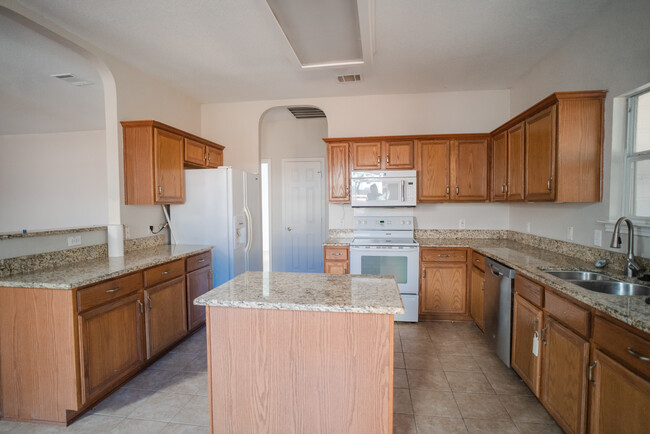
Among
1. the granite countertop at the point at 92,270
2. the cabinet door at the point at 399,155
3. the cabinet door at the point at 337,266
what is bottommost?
the cabinet door at the point at 337,266

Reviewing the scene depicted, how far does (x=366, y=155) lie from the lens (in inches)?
143

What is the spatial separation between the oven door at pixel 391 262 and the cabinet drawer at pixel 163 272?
5.75 ft

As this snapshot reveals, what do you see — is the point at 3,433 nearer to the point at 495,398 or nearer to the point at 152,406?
the point at 152,406

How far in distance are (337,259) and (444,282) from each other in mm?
1211

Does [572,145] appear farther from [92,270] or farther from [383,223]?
[92,270]

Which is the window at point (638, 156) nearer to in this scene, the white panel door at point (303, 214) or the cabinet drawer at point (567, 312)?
the cabinet drawer at point (567, 312)

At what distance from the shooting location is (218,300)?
1.43 metres

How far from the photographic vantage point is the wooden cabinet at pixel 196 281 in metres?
2.92

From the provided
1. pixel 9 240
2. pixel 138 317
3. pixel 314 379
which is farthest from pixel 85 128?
pixel 314 379

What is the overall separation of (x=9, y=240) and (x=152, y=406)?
1447mm

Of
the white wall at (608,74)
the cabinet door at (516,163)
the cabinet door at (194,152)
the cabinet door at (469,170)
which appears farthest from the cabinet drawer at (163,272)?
the white wall at (608,74)

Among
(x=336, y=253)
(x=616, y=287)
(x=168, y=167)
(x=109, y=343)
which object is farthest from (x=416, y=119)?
(x=109, y=343)

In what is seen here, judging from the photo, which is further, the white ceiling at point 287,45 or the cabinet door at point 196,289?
the cabinet door at point 196,289

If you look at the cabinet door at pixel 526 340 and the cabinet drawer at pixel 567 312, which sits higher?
the cabinet drawer at pixel 567 312
